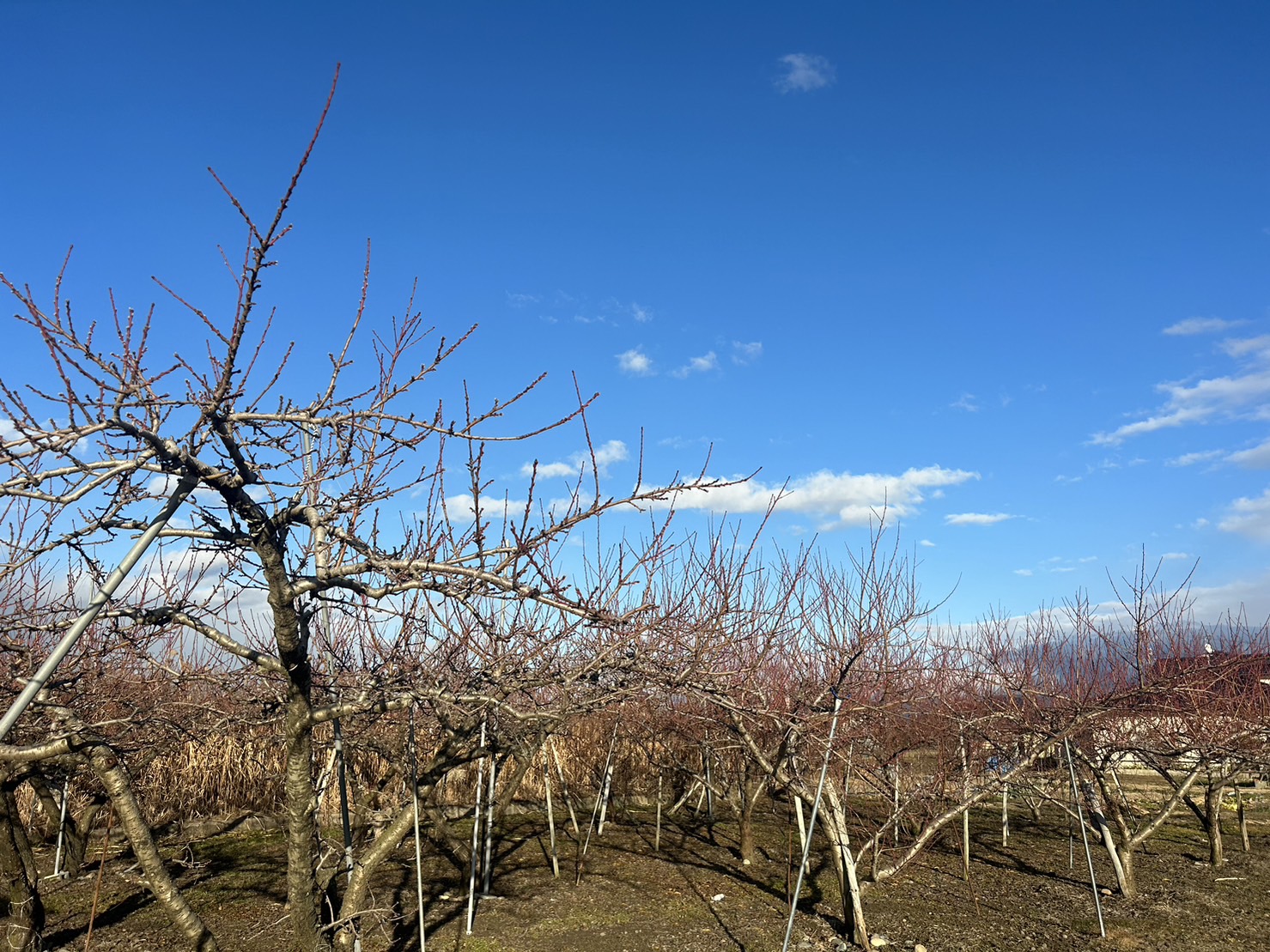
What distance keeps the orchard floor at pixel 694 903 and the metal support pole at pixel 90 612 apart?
11.6ft

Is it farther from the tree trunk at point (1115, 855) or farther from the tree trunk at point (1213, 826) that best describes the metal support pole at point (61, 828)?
the tree trunk at point (1213, 826)

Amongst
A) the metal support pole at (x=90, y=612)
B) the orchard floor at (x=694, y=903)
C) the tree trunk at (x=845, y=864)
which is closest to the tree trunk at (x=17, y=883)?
the orchard floor at (x=694, y=903)

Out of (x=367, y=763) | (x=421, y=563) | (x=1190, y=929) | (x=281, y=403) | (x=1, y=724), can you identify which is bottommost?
(x=1190, y=929)

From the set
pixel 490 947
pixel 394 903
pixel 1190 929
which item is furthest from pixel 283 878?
pixel 1190 929

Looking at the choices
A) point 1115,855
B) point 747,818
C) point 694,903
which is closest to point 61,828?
point 694,903

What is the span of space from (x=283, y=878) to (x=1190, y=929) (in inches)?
303

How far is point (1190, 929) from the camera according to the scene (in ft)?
21.9

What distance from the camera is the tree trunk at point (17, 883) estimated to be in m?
5.19

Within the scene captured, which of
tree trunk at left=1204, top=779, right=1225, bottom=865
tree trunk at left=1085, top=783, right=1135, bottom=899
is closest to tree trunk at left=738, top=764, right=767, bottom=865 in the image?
tree trunk at left=1085, top=783, right=1135, bottom=899

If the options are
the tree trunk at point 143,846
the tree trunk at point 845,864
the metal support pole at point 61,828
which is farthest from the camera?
the metal support pole at point 61,828

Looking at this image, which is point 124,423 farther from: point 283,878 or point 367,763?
point 367,763

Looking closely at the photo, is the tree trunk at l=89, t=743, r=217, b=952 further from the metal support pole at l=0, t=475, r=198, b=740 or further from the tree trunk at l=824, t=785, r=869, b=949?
the tree trunk at l=824, t=785, r=869, b=949

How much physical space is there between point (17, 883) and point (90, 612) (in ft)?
15.9

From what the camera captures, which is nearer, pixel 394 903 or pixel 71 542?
pixel 71 542
